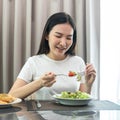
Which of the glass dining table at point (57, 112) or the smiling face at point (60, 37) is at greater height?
the smiling face at point (60, 37)

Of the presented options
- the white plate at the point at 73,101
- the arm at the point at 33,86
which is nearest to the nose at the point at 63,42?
the arm at the point at 33,86

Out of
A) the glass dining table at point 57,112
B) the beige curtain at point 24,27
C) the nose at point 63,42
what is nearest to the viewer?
the glass dining table at point 57,112

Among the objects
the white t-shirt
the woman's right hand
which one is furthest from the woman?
the woman's right hand

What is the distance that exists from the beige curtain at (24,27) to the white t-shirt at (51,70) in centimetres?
30

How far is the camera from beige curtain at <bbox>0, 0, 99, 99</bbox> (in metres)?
2.02

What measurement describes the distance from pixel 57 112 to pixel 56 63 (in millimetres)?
773

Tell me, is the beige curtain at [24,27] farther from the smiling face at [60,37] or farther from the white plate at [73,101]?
the white plate at [73,101]

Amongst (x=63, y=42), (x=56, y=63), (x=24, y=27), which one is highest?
(x=24, y=27)

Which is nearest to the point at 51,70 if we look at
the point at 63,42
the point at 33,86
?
the point at 63,42

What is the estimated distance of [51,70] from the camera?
1729 millimetres

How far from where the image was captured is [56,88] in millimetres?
1631

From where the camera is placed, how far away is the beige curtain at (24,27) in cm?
202

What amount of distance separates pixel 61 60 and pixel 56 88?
0.81 ft
